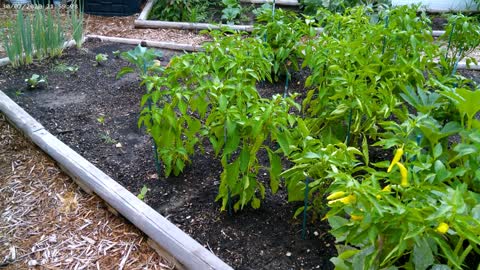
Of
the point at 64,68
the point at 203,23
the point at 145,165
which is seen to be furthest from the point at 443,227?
the point at 203,23

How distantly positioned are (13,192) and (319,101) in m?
1.99

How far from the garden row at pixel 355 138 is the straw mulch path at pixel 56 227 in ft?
1.58

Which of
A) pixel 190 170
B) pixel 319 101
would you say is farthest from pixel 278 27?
pixel 190 170

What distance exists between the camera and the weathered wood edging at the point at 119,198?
2.20 meters

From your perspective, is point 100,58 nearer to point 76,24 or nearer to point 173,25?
point 76,24

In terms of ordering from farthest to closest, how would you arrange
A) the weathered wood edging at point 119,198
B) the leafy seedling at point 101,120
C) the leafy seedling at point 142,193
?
the leafy seedling at point 101,120
the leafy seedling at point 142,193
the weathered wood edging at point 119,198

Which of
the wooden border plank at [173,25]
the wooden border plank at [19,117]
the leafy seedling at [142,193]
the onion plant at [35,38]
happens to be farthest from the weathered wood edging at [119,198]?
the wooden border plank at [173,25]

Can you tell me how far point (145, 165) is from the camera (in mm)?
3021

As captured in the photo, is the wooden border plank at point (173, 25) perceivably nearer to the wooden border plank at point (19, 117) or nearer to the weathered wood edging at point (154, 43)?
the weathered wood edging at point (154, 43)

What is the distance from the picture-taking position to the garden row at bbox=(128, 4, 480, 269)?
157 centimetres

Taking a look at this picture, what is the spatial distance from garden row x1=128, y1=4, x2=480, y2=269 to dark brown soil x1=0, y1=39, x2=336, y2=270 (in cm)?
10

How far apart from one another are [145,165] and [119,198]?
465 mm

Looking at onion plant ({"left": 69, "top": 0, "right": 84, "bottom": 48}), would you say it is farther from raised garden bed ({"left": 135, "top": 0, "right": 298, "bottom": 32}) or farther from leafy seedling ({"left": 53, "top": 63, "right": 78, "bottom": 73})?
raised garden bed ({"left": 135, "top": 0, "right": 298, "bottom": 32})

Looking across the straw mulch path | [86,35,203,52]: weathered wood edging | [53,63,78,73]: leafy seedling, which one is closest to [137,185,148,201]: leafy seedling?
the straw mulch path
